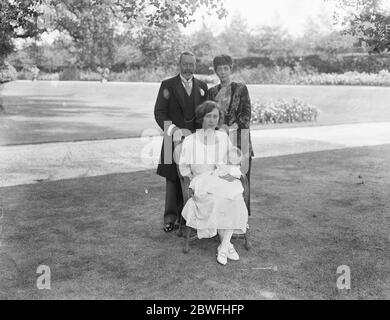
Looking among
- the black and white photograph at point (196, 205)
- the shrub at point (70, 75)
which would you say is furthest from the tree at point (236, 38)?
the black and white photograph at point (196, 205)

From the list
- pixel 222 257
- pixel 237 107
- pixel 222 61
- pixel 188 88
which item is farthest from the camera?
pixel 188 88

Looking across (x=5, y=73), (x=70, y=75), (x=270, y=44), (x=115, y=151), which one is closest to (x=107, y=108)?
(x=5, y=73)

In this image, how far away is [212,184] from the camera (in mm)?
4934

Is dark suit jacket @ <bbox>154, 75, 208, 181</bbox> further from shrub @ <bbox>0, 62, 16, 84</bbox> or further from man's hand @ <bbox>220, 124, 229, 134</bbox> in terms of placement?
shrub @ <bbox>0, 62, 16, 84</bbox>

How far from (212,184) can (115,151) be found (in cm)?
699

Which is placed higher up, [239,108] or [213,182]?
[239,108]

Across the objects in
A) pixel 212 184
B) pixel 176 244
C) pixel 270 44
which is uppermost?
pixel 270 44

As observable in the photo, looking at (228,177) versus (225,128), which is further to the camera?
(225,128)

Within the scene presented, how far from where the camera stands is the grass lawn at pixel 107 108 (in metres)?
15.4

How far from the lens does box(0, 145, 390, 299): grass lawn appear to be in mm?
4113

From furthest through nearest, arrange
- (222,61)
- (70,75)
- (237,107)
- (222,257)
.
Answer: (70,75)
(237,107)
(222,61)
(222,257)

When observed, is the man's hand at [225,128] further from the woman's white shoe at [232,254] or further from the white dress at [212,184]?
the woman's white shoe at [232,254]

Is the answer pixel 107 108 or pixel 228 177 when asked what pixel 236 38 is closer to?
pixel 107 108
